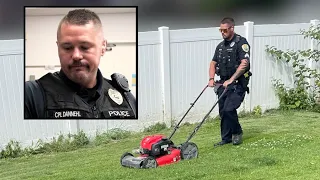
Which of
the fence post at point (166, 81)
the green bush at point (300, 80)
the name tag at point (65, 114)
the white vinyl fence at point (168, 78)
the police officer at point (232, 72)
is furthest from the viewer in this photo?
the green bush at point (300, 80)

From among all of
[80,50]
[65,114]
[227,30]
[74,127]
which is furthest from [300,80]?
[80,50]

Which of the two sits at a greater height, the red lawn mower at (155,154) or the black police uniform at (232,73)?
the black police uniform at (232,73)

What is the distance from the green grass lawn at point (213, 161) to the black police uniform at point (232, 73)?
0.35 m

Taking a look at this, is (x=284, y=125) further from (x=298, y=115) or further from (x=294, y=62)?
(x=294, y=62)

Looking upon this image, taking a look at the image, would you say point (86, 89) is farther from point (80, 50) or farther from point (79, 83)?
point (80, 50)

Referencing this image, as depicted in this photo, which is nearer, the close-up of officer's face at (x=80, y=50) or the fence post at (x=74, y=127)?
the close-up of officer's face at (x=80, y=50)

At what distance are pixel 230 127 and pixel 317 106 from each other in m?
3.84

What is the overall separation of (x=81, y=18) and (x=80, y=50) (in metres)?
0.44

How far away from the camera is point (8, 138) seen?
27.2ft

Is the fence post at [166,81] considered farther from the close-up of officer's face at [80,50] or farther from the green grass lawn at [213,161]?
the close-up of officer's face at [80,50]

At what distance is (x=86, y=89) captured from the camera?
7.68m

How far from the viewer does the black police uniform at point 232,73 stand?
24.7 feet

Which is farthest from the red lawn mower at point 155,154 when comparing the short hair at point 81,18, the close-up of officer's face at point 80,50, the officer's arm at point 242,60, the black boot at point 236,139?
the short hair at point 81,18

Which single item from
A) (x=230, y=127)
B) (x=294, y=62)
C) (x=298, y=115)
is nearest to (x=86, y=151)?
(x=230, y=127)
